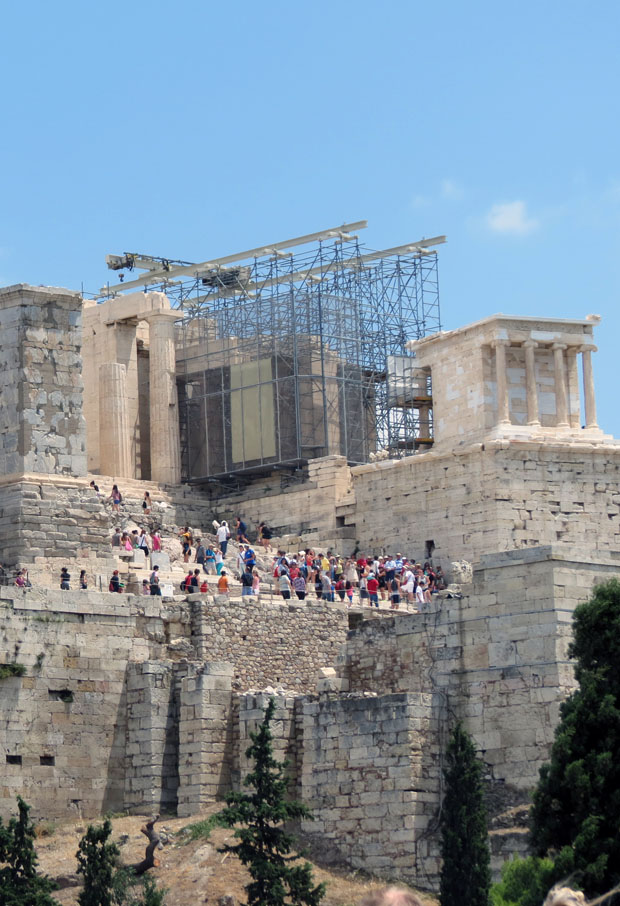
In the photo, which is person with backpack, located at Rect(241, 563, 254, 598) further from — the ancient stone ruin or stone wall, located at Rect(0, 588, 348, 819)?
stone wall, located at Rect(0, 588, 348, 819)

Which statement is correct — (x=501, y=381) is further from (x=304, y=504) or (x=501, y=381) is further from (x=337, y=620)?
(x=337, y=620)

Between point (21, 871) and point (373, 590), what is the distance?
12.9 metres

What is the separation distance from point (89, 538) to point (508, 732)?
10.6 metres

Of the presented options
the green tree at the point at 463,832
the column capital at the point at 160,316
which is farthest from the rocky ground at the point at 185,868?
the column capital at the point at 160,316

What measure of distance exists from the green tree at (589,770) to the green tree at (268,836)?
129 inches

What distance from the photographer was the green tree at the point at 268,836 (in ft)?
86.2

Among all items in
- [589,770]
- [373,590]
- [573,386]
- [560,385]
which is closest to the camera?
[589,770]

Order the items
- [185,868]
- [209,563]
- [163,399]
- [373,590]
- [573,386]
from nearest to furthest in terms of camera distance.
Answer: [185,868] < [373,590] < [209,563] < [573,386] < [163,399]

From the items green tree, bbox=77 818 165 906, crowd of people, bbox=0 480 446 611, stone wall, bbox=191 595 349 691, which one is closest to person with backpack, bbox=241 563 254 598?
crowd of people, bbox=0 480 446 611

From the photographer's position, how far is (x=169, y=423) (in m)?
50.8

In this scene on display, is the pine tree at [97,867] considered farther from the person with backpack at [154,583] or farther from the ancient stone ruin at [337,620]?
the person with backpack at [154,583]

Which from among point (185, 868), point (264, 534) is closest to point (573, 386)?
point (264, 534)

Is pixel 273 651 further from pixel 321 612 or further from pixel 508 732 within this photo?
pixel 508 732

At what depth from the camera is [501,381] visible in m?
45.6
